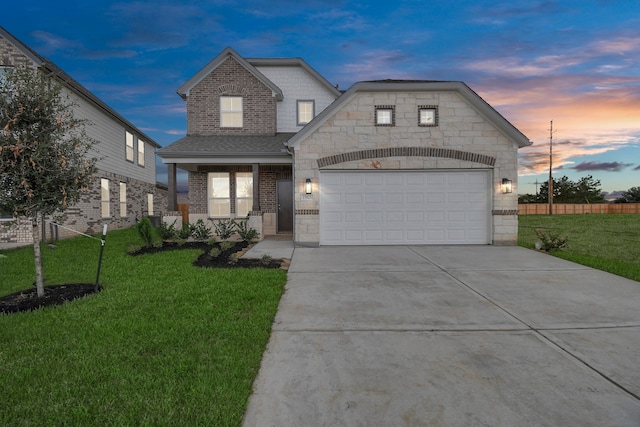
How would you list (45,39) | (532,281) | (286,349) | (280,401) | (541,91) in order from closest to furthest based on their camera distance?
1. (280,401)
2. (286,349)
3. (532,281)
4. (541,91)
5. (45,39)

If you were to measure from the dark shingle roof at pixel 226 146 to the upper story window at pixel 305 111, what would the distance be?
69.2 inches

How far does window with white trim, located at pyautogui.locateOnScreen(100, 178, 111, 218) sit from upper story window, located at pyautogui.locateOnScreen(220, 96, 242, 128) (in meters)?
7.45

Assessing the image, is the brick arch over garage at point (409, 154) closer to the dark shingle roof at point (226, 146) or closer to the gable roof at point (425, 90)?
the gable roof at point (425, 90)

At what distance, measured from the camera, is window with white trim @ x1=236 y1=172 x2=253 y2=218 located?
47.1ft

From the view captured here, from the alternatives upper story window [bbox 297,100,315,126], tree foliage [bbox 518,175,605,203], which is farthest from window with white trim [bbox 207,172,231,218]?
tree foliage [bbox 518,175,605,203]

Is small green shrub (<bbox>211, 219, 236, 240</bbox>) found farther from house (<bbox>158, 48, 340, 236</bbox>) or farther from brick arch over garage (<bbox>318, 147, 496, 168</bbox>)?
brick arch over garage (<bbox>318, 147, 496, 168</bbox>)

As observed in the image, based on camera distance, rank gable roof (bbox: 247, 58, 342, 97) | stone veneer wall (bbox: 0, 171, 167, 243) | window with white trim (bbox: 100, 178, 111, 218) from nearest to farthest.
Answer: stone veneer wall (bbox: 0, 171, 167, 243) → gable roof (bbox: 247, 58, 342, 97) → window with white trim (bbox: 100, 178, 111, 218)

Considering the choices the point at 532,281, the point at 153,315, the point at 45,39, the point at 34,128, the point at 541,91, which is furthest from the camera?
the point at 45,39

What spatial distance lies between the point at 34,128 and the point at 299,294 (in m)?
5.13

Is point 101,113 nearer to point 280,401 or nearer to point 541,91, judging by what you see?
point 280,401

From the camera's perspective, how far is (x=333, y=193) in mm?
10977

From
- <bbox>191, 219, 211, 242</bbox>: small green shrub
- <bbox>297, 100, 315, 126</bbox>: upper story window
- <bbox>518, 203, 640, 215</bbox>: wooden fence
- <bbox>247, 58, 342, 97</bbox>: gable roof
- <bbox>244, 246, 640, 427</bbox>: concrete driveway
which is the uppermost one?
<bbox>247, 58, 342, 97</bbox>: gable roof

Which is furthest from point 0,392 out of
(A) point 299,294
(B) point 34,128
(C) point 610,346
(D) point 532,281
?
(D) point 532,281

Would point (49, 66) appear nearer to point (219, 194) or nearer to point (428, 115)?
point (219, 194)
